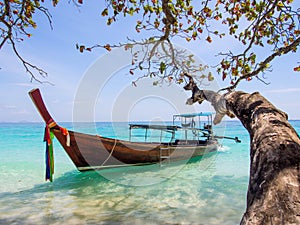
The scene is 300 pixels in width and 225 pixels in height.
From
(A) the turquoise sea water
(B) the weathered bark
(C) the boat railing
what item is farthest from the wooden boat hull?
(B) the weathered bark

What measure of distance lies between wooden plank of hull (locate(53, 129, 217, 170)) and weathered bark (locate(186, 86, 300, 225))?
550cm

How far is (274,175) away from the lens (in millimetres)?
907

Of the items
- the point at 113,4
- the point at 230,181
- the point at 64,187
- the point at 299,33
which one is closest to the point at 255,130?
the point at 113,4

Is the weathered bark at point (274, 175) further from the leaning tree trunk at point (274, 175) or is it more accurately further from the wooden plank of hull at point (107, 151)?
the wooden plank of hull at point (107, 151)

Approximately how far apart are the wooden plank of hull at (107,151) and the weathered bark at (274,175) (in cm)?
550

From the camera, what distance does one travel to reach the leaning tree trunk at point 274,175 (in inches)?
30.0

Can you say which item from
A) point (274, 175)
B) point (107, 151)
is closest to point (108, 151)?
point (107, 151)

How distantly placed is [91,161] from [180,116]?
539 centimetres

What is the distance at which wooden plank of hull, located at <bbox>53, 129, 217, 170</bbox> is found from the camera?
271 inches

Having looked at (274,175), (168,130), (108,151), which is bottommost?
(108,151)

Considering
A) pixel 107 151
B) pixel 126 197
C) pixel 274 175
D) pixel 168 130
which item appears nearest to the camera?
pixel 274 175

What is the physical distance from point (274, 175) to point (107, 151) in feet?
22.9

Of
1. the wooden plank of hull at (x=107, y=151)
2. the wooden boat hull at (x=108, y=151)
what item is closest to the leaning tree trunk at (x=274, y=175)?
the wooden boat hull at (x=108, y=151)

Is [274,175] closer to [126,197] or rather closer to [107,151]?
[126,197]
